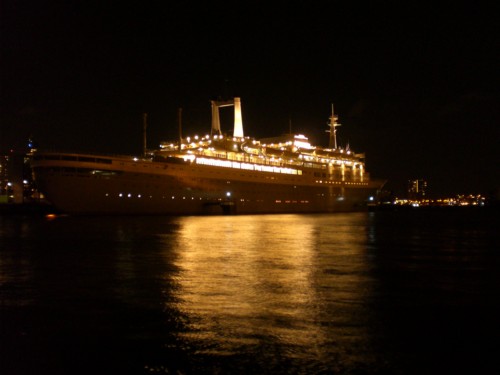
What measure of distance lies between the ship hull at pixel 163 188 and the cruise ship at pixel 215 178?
3.8 inches

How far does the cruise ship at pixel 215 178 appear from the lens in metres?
44.9

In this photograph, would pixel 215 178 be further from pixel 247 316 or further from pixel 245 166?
pixel 247 316

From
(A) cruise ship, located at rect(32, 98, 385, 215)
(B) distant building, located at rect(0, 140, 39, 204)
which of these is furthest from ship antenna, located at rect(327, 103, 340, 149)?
(B) distant building, located at rect(0, 140, 39, 204)

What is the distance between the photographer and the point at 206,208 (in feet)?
187

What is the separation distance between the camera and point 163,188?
50625mm

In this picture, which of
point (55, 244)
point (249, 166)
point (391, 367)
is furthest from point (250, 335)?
point (249, 166)

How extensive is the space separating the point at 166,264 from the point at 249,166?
53.3m

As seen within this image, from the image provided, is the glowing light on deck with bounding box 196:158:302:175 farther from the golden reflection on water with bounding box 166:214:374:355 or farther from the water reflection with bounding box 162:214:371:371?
the water reflection with bounding box 162:214:371:371

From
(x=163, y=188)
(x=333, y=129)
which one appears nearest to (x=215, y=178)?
(x=163, y=188)

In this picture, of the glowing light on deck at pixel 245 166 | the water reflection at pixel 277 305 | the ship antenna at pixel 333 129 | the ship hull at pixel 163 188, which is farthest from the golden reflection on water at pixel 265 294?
the ship antenna at pixel 333 129

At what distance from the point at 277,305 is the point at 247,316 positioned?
95 cm

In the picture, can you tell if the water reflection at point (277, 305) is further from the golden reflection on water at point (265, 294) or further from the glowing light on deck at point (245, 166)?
the glowing light on deck at point (245, 166)

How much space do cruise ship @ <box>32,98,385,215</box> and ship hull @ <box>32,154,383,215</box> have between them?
10 centimetres

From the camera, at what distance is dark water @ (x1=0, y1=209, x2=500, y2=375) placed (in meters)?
5.17
